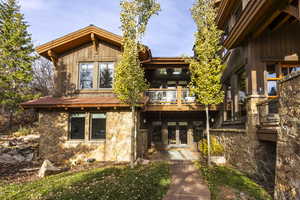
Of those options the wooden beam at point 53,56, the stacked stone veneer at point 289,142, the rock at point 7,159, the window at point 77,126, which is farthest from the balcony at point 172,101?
the rock at point 7,159

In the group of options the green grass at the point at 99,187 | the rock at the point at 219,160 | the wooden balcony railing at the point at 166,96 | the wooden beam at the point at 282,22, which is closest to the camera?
the green grass at the point at 99,187

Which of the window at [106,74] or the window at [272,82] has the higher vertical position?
the window at [106,74]

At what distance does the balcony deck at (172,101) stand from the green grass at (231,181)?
14.7 ft

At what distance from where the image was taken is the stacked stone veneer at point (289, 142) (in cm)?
397

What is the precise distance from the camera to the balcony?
1130 centimetres

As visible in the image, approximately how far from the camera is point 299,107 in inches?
156

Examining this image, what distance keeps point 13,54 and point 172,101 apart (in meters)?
14.7

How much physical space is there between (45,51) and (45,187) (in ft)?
27.0

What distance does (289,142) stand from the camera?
4.26 metres

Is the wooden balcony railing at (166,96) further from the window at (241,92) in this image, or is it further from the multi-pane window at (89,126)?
the multi-pane window at (89,126)

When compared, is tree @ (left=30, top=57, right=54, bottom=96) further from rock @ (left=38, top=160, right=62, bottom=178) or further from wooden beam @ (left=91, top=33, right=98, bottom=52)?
rock @ (left=38, top=160, right=62, bottom=178)

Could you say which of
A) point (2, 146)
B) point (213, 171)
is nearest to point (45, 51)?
point (2, 146)

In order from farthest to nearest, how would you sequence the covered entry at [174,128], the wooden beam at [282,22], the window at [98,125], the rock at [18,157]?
the covered entry at [174,128], the window at [98,125], the rock at [18,157], the wooden beam at [282,22]

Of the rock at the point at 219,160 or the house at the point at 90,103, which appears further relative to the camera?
the house at the point at 90,103
